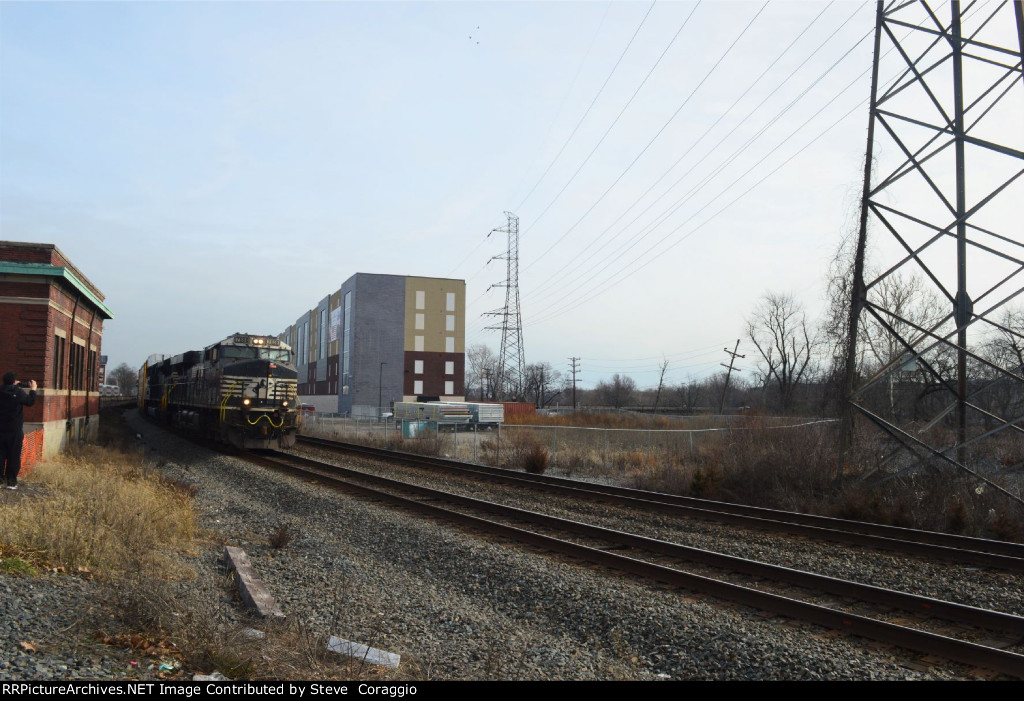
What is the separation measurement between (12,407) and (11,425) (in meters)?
0.30

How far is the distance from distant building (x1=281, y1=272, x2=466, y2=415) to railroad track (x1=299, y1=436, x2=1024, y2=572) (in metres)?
49.1

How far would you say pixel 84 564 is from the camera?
701 centimetres

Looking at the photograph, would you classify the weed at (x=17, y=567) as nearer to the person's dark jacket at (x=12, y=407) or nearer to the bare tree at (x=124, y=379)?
the person's dark jacket at (x=12, y=407)

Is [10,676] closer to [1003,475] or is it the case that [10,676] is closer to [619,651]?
[619,651]

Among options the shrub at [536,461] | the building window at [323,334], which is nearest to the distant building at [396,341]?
the building window at [323,334]

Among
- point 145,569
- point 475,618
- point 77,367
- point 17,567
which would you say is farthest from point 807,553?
point 77,367

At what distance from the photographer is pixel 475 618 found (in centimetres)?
671

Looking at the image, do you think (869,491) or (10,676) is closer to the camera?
(10,676)

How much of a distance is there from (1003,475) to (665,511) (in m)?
5.74

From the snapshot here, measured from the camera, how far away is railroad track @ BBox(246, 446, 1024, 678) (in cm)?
588

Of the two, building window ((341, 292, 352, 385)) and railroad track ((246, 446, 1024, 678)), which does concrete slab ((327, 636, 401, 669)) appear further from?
building window ((341, 292, 352, 385))

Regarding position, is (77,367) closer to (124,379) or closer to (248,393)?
(248,393)

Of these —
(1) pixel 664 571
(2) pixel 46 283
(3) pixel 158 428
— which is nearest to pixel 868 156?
(1) pixel 664 571

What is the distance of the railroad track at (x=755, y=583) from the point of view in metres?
5.88
